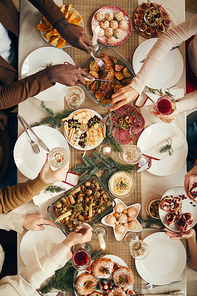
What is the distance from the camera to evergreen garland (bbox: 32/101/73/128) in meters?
1.56

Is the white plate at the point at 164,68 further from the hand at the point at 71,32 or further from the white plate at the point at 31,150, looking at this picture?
the white plate at the point at 31,150

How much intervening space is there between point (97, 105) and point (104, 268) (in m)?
1.11

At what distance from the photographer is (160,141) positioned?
5.36 feet

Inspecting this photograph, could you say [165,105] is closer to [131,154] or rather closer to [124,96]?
[124,96]

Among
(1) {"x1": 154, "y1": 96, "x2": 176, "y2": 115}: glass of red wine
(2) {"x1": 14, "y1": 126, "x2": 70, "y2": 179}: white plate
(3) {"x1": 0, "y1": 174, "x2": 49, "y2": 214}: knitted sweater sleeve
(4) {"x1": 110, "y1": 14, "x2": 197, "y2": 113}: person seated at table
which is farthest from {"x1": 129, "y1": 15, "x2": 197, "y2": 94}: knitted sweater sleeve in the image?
(3) {"x1": 0, "y1": 174, "x2": 49, "y2": 214}: knitted sweater sleeve

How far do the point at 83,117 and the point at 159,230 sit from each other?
3.20ft

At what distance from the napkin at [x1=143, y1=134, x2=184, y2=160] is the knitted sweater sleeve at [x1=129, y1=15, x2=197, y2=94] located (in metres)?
0.41

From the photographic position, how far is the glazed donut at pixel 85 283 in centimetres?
144

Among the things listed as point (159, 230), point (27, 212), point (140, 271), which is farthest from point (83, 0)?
point (140, 271)

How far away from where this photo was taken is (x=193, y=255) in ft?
5.49

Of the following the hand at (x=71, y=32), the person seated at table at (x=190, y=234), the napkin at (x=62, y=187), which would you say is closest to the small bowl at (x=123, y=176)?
the napkin at (x=62, y=187)

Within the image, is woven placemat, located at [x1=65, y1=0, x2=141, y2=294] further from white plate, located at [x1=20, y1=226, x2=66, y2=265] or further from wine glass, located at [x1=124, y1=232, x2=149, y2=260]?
white plate, located at [x1=20, y1=226, x2=66, y2=265]

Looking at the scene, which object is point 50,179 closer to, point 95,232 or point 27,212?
point 27,212

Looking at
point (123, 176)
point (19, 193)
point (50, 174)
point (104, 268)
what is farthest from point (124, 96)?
point (104, 268)
